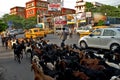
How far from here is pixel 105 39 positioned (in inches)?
707

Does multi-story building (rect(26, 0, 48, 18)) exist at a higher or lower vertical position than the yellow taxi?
higher

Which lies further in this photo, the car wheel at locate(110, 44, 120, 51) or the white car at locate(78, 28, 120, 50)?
the white car at locate(78, 28, 120, 50)

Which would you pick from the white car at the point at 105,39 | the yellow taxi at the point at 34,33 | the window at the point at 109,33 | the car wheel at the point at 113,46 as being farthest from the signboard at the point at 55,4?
the car wheel at the point at 113,46

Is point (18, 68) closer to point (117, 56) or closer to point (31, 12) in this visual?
point (117, 56)

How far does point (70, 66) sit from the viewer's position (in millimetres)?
9797

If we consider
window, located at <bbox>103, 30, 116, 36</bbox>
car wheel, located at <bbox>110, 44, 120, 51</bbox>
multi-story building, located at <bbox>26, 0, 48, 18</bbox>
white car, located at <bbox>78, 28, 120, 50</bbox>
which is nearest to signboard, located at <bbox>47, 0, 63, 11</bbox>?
white car, located at <bbox>78, 28, 120, 50</bbox>

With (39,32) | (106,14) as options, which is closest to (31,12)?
(106,14)

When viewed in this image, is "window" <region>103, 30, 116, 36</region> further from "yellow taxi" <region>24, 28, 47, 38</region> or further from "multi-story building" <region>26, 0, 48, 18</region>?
"multi-story building" <region>26, 0, 48, 18</region>

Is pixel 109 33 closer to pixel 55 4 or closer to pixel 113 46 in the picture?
pixel 113 46

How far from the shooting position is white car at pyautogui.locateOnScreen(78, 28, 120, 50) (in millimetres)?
17484

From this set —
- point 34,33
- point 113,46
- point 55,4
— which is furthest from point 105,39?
point 34,33

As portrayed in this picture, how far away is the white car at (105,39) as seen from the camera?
17484 mm

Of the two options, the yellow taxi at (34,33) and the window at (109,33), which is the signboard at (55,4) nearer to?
the yellow taxi at (34,33)

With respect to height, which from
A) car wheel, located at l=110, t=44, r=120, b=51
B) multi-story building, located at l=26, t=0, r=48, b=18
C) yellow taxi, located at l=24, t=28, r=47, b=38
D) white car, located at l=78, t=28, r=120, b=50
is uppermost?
multi-story building, located at l=26, t=0, r=48, b=18
